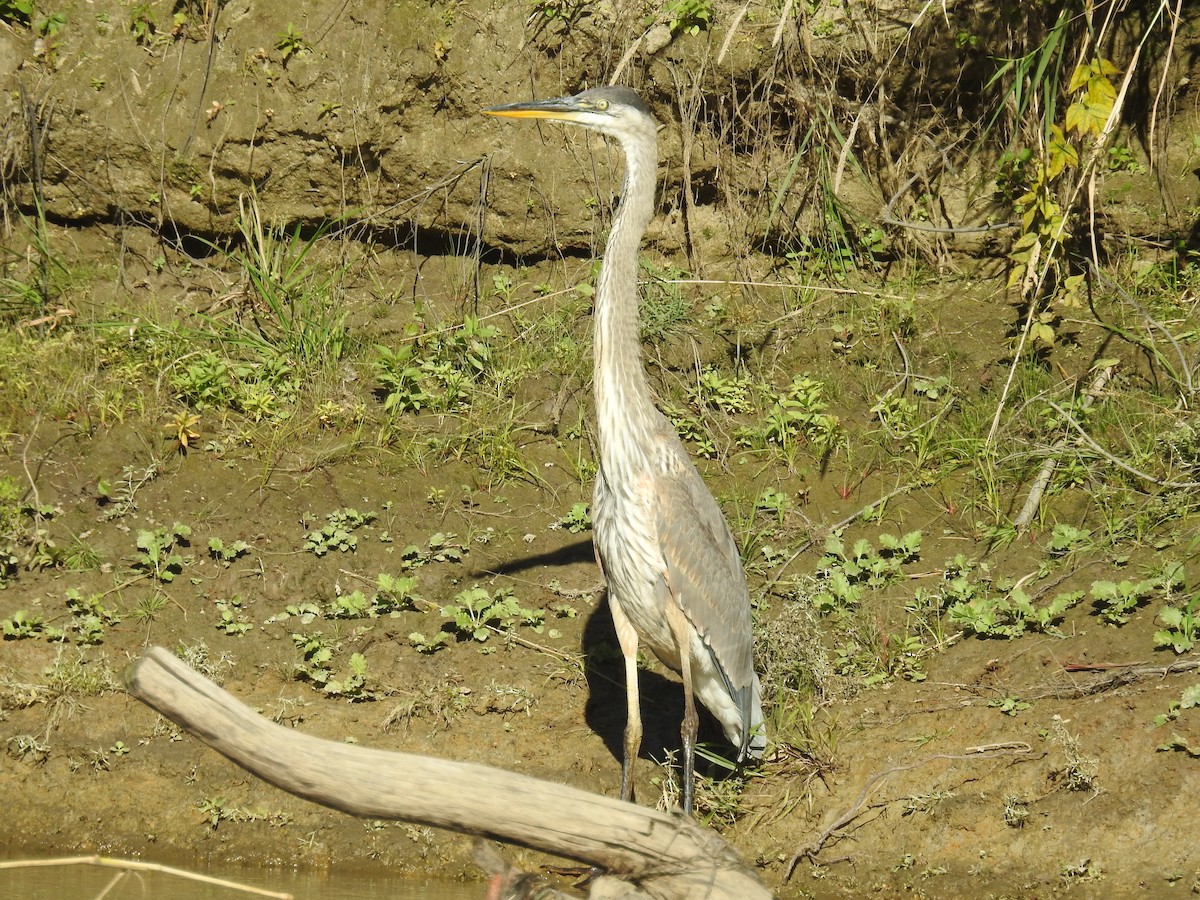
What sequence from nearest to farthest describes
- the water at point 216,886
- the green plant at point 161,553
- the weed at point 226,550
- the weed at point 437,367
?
the water at point 216,886 → the green plant at point 161,553 → the weed at point 226,550 → the weed at point 437,367

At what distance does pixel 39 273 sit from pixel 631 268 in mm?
3820

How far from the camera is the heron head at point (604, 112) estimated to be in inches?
192

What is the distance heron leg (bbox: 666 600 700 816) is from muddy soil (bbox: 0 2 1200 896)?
1.25 feet

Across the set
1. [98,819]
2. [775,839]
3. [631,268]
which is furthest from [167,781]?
[631,268]

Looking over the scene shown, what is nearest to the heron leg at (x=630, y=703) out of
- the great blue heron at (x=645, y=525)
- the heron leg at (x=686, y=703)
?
the great blue heron at (x=645, y=525)

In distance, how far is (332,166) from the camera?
7.20m

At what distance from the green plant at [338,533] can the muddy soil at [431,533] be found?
24mm

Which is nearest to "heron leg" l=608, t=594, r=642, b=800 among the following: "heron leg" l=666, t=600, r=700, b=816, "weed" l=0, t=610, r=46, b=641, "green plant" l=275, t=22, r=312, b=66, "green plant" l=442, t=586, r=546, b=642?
"heron leg" l=666, t=600, r=700, b=816

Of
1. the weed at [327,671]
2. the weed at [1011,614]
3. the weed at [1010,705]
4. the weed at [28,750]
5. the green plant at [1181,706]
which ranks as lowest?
the weed at [28,750]

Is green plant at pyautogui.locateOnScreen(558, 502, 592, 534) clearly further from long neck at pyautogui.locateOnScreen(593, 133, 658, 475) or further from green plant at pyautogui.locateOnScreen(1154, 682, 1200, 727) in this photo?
green plant at pyautogui.locateOnScreen(1154, 682, 1200, 727)

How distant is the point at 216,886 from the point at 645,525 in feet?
6.53

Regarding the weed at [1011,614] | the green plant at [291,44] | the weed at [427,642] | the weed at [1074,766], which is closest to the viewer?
the weed at [1074,766]

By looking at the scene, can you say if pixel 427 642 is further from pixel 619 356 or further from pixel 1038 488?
pixel 1038 488

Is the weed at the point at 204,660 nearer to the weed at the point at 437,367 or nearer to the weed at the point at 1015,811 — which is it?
the weed at the point at 437,367
